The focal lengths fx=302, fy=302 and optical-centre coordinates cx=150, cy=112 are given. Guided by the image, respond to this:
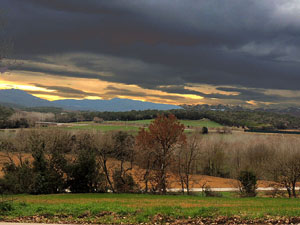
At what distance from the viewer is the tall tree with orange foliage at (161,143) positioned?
4259 centimetres

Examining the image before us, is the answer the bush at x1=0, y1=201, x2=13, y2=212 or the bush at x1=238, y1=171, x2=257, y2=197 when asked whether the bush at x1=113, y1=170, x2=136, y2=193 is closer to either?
the bush at x1=238, y1=171, x2=257, y2=197

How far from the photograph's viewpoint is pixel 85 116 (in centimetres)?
15550

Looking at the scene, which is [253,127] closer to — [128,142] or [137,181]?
[128,142]

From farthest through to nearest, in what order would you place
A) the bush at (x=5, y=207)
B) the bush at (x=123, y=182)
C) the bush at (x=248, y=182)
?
the bush at (x=123, y=182), the bush at (x=248, y=182), the bush at (x=5, y=207)

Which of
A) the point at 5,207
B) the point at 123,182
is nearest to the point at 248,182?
the point at 123,182

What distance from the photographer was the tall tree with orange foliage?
42.6 m

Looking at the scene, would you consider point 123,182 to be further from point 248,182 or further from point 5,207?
point 5,207

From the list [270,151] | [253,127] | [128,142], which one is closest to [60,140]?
[128,142]

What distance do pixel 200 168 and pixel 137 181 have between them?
40.9 metres

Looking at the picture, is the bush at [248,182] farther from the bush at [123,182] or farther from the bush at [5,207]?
the bush at [5,207]

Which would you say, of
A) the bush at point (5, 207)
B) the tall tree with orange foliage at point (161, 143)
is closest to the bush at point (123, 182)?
the tall tree with orange foliage at point (161, 143)

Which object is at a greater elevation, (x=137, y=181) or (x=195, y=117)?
(x=195, y=117)

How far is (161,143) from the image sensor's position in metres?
43.3

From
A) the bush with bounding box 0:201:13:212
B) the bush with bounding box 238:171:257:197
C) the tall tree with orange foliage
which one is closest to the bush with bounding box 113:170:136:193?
the tall tree with orange foliage
